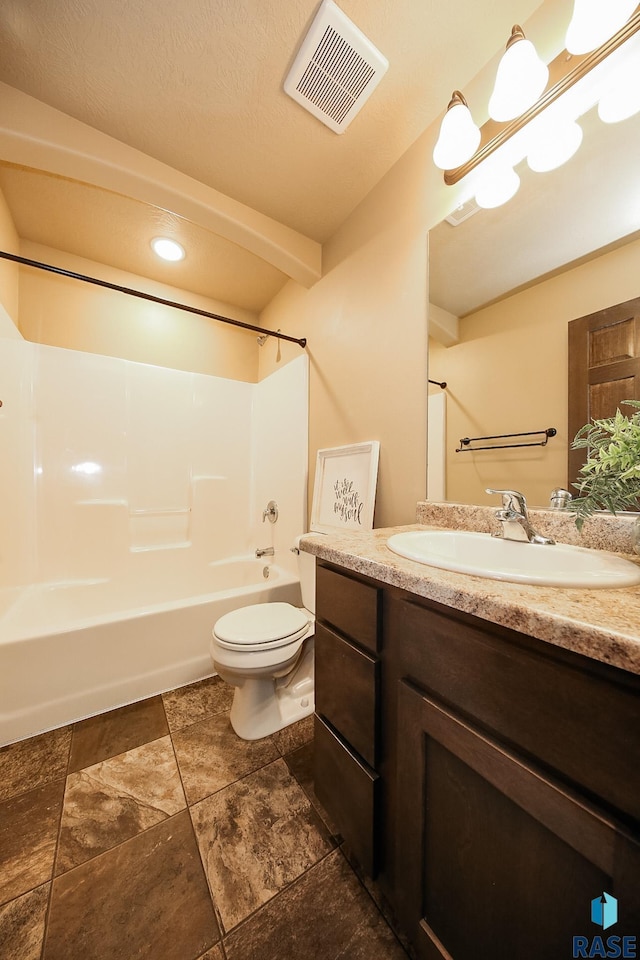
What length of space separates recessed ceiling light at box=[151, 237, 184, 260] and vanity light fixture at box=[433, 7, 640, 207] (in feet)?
5.34

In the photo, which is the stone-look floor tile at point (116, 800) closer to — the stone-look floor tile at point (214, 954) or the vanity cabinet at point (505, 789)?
the stone-look floor tile at point (214, 954)

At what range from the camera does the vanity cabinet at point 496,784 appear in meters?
0.39

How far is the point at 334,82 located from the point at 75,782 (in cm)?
267

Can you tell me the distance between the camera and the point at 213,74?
1150mm

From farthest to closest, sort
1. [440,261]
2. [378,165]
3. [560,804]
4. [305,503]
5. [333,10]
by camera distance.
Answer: [305,503]
[378,165]
[440,261]
[333,10]
[560,804]

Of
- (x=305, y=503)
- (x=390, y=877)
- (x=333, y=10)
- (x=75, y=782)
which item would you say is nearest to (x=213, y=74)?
(x=333, y=10)

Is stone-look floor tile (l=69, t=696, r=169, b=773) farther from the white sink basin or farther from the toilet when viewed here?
the white sink basin

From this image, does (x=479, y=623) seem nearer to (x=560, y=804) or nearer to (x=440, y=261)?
(x=560, y=804)

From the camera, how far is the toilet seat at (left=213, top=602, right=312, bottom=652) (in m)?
1.26

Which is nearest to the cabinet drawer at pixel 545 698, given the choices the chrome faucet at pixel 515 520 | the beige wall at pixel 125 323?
the chrome faucet at pixel 515 520

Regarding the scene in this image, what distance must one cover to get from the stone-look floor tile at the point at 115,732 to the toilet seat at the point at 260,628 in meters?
0.52

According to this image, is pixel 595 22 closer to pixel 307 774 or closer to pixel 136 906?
pixel 307 774

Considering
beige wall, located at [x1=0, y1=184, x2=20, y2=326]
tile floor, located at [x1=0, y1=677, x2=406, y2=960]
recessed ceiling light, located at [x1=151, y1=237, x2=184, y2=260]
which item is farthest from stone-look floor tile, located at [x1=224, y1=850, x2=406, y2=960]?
recessed ceiling light, located at [x1=151, y1=237, x2=184, y2=260]

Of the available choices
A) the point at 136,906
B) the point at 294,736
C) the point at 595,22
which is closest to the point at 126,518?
the point at 294,736
